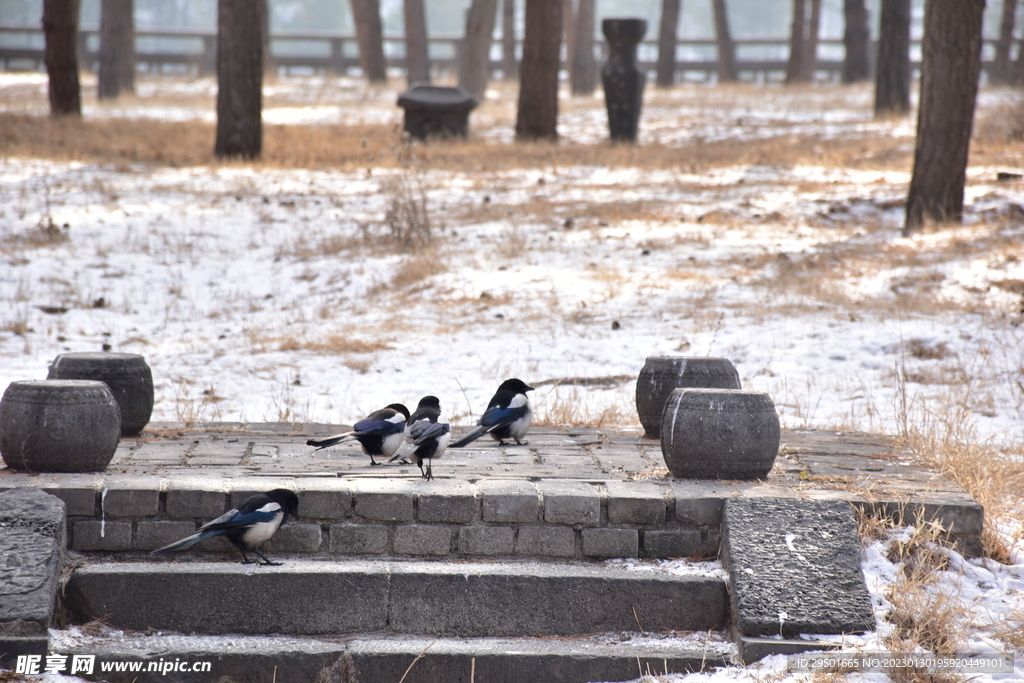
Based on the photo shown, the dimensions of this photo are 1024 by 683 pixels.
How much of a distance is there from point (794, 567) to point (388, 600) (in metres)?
1.73

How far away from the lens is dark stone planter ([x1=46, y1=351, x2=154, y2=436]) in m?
5.65

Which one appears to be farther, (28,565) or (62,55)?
(62,55)

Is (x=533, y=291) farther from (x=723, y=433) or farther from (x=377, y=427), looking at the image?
(x=723, y=433)

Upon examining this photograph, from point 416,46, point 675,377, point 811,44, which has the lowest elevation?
point 675,377

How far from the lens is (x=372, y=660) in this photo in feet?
12.8

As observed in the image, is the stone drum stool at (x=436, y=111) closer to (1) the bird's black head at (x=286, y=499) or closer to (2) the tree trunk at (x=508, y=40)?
(2) the tree trunk at (x=508, y=40)

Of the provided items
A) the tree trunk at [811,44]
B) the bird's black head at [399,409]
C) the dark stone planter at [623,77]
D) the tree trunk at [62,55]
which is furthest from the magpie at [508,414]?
the tree trunk at [811,44]

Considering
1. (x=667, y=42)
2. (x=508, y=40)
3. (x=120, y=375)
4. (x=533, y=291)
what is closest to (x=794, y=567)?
(x=120, y=375)

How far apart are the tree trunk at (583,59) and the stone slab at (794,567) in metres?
26.0

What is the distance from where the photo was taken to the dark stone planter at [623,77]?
1805cm

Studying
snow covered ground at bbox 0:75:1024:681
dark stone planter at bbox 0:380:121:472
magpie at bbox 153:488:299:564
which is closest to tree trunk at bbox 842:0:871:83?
snow covered ground at bbox 0:75:1024:681

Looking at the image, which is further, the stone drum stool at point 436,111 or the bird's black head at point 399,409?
the stone drum stool at point 436,111

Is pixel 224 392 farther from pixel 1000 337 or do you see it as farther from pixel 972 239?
pixel 972 239

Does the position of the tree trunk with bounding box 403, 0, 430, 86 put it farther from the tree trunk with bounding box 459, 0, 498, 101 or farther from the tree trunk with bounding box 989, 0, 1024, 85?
the tree trunk with bounding box 989, 0, 1024, 85
